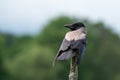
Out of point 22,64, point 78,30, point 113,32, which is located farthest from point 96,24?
point 78,30

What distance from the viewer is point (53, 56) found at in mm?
67875

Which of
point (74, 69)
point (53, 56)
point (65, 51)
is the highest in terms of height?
point (65, 51)

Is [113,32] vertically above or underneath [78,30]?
underneath

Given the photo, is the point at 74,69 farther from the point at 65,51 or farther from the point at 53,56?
the point at 53,56

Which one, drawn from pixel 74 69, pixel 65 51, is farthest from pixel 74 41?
pixel 74 69

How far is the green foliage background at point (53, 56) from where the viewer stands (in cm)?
6781

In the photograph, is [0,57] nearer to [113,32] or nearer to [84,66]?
[84,66]

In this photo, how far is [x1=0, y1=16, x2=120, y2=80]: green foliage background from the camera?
6781 cm

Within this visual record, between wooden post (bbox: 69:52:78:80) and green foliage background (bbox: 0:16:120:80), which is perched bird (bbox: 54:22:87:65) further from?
green foliage background (bbox: 0:16:120:80)

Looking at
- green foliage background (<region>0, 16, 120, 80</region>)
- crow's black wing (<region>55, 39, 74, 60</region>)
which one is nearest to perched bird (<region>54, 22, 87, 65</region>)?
crow's black wing (<region>55, 39, 74, 60</region>)

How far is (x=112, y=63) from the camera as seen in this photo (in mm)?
79438

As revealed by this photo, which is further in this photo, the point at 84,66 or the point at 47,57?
the point at 84,66

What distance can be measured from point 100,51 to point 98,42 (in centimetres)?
390

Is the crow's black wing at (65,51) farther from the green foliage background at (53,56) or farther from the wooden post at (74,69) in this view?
the green foliage background at (53,56)
